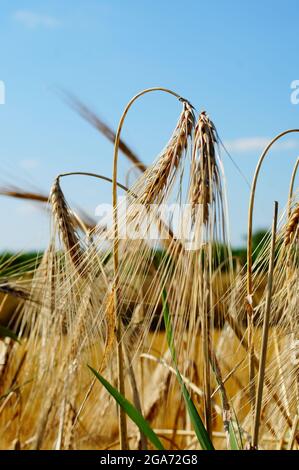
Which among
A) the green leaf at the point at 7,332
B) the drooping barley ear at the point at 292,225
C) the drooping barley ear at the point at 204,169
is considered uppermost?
the drooping barley ear at the point at 204,169

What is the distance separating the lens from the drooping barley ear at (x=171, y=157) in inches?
27.5

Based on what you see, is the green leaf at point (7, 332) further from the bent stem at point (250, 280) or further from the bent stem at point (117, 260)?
the bent stem at point (250, 280)

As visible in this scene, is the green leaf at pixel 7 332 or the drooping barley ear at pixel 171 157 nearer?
the drooping barley ear at pixel 171 157

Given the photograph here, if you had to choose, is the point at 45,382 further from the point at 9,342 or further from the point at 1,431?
the point at 1,431

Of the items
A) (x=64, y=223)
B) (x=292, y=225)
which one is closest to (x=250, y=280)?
(x=292, y=225)

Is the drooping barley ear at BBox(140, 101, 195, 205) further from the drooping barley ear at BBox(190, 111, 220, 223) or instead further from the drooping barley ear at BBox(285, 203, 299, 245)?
the drooping barley ear at BBox(285, 203, 299, 245)

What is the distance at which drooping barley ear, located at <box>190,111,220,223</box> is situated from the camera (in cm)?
64

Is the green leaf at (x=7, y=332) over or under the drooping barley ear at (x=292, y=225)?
under

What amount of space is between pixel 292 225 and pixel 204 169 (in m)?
0.15

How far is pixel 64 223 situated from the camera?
2.79ft

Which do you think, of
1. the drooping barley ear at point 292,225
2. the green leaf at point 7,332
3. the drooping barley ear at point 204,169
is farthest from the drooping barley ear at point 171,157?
the green leaf at point 7,332

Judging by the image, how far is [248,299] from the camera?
29.1 inches

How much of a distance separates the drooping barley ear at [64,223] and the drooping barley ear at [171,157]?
0.16 meters
